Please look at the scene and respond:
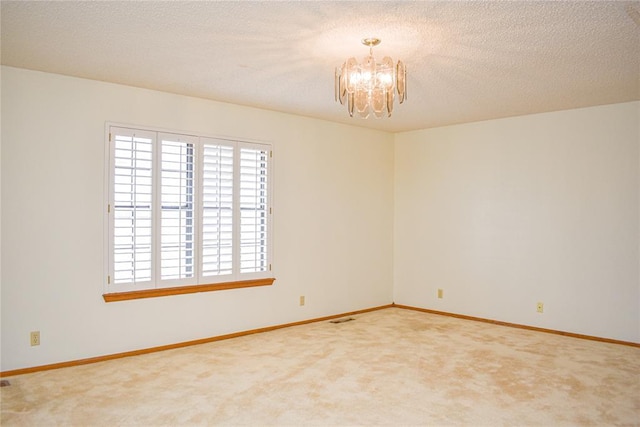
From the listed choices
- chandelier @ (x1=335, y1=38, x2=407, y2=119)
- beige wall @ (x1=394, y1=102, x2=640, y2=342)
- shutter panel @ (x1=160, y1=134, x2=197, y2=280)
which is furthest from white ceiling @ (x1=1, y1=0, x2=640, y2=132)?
beige wall @ (x1=394, y1=102, x2=640, y2=342)

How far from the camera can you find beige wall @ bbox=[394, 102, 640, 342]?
187 inches

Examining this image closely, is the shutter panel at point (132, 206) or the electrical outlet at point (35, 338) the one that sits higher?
the shutter panel at point (132, 206)

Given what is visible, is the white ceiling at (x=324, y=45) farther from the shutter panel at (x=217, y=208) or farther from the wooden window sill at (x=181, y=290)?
the wooden window sill at (x=181, y=290)

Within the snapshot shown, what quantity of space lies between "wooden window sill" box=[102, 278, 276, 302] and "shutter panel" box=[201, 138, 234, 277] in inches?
4.9

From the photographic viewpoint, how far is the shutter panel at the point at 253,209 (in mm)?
4934

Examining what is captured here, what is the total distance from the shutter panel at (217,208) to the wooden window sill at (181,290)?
12 cm

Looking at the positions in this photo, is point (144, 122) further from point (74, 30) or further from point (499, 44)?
point (499, 44)

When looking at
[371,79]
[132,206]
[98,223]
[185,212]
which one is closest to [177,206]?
[185,212]

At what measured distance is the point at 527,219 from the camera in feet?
17.6

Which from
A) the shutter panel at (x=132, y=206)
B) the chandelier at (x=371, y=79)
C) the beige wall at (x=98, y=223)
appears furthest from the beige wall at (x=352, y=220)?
the chandelier at (x=371, y=79)

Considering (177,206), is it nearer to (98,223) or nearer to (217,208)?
(217,208)

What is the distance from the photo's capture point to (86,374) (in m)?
3.69

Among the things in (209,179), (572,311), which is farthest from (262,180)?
(572,311)

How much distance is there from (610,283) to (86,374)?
4810 mm
